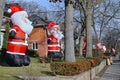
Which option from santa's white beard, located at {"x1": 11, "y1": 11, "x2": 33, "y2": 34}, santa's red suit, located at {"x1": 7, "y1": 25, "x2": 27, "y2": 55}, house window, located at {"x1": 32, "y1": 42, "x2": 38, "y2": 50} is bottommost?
house window, located at {"x1": 32, "y1": 42, "x2": 38, "y2": 50}

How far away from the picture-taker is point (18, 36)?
66.1ft

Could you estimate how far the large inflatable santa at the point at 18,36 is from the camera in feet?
64.8

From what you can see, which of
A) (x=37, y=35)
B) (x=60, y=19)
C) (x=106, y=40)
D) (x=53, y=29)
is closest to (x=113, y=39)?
(x=106, y=40)

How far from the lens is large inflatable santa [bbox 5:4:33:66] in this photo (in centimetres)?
1975

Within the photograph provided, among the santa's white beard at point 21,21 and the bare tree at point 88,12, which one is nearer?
the santa's white beard at point 21,21

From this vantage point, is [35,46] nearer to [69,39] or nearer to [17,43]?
[17,43]

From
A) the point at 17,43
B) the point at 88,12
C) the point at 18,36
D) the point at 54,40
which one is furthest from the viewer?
the point at 54,40

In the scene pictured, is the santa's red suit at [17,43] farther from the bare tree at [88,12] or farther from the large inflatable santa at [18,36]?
the bare tree at [88,12]

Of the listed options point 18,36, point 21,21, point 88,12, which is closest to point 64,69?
point 21,21

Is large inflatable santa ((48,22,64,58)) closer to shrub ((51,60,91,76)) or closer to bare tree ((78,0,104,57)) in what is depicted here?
bare tree ((78,0,104,57))

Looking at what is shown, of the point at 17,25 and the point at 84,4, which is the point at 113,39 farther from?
the point at 17,25

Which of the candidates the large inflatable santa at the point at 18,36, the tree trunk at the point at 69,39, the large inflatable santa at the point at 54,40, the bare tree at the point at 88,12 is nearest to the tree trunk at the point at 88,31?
the bare tree at the point at 88,12

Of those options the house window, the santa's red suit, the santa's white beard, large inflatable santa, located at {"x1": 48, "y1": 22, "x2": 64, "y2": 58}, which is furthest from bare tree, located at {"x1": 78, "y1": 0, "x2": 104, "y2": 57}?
the house window

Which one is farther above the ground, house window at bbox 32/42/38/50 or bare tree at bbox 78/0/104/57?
bare tree at bbox 78/0/104/57
